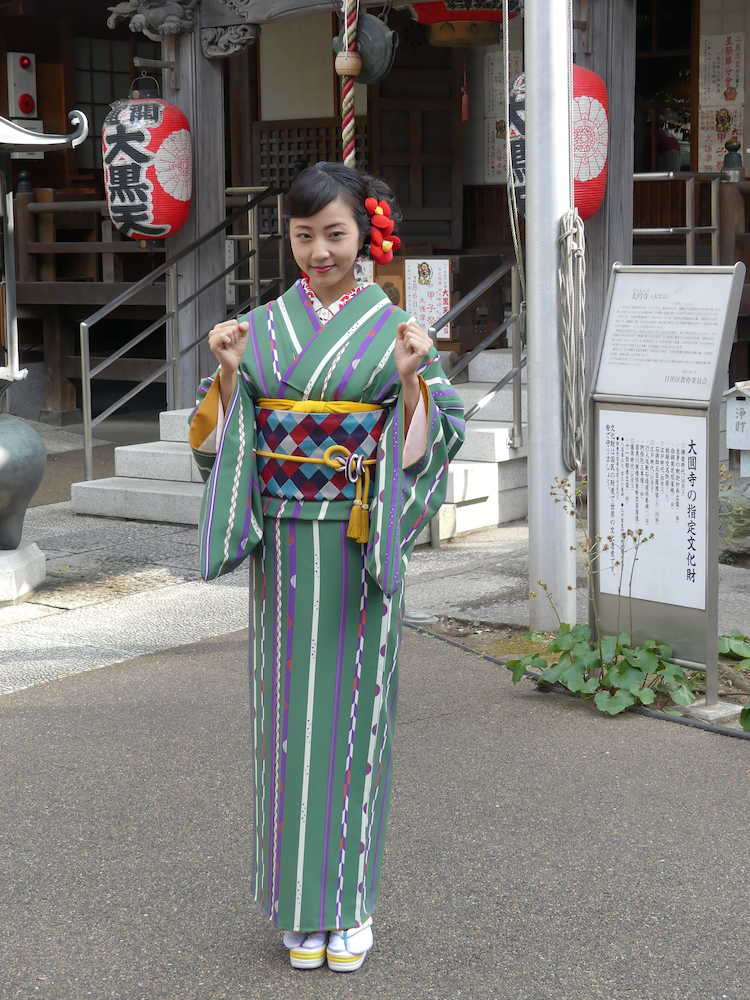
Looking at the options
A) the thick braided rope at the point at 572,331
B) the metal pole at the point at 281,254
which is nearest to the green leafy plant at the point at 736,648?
the thick braided rope at the point at 572,331

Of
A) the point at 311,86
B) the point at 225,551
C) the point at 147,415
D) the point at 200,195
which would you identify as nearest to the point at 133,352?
the point at 147,415

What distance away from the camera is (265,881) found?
11.2 ft

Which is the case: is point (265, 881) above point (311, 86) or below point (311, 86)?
below

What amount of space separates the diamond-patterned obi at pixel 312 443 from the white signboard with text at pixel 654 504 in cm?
229

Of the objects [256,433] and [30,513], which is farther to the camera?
[30,513]

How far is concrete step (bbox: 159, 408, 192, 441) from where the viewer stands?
32.8 feet

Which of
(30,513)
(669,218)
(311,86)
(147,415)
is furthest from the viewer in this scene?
(147,415)

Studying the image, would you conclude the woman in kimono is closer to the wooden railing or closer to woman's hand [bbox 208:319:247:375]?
woman's hand [bbox 208:319:247:375]

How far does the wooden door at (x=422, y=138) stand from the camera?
1223cm

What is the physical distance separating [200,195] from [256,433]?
7.43 metres

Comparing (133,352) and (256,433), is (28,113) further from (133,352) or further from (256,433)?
(256,433)

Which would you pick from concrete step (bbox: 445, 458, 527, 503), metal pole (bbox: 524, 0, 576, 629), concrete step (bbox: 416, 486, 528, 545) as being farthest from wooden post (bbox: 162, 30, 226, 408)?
metal pole (bbox: 524, 0, 576, 629)

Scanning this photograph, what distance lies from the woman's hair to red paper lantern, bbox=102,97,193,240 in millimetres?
6989

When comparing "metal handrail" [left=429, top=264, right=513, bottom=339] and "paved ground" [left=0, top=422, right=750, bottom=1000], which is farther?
"metal handrail" [left=429, top=264, right=513, bottom=339]
